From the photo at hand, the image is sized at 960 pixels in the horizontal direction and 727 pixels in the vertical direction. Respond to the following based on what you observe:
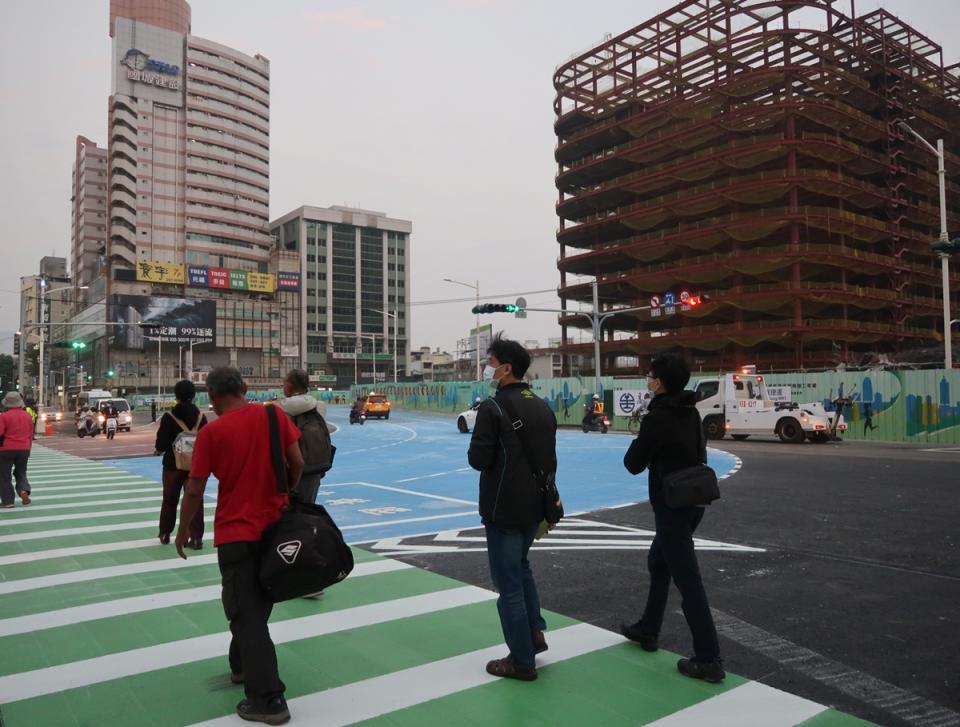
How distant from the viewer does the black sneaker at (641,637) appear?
4758 millimetres

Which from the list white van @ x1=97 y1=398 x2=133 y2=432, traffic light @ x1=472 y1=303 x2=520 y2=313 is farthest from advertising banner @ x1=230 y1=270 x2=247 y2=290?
traffic light @ x1=472 y1=303 x2=520 y2=313

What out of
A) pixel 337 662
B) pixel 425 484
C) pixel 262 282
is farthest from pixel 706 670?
pixel 262 282

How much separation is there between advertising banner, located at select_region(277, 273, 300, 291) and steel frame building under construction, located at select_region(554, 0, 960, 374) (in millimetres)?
61019

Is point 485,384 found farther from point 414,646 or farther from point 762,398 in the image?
point 414,646

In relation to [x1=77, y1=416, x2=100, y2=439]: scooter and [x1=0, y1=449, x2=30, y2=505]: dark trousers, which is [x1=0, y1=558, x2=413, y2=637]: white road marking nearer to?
[x1=0, y1=449, x2=30, y2=505]: dark trousers

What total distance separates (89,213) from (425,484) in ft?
482

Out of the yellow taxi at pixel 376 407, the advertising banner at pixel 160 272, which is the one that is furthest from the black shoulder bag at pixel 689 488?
the advertising banner at pixel 160 272

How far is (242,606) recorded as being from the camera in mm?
3760

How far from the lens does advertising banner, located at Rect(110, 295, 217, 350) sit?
10094 cm

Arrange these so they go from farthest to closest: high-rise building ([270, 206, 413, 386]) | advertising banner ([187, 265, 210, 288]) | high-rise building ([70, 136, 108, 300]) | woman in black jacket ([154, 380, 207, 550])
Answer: high-rise building ([70, 136, 108, 300]) → high-rise building ([270, 206, 413, 386]) → advertising banner ([187, 265, 210, 288]) → woman in black jacket ([154, 380, 207, 550])

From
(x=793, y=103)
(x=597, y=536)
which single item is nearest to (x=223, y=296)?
(x=793, y=103)

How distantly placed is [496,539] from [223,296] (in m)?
119

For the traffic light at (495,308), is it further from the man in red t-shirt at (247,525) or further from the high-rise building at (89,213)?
the high-rise building at (89,213)

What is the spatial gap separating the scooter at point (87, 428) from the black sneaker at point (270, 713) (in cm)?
3212
